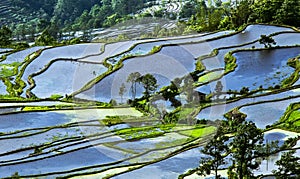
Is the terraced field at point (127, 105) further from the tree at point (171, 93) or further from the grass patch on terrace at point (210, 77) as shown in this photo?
the tree at point (171, 93)

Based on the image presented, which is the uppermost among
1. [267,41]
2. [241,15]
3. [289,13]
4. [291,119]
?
[289,13]

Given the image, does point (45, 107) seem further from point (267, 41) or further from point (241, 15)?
point (241, 15)

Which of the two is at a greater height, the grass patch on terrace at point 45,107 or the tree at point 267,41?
the tree at point 267,41

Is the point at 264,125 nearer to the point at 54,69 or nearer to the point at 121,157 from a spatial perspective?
the point at 121,157

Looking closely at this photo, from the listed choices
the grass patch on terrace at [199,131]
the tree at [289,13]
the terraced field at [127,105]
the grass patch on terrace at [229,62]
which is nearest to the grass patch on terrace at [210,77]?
the terraced field at [127,105]

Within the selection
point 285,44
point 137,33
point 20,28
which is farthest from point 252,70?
point 20,28

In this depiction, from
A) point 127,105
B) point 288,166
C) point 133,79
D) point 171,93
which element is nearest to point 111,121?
point 127,105

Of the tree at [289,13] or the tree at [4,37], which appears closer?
the tree at [289,13]
